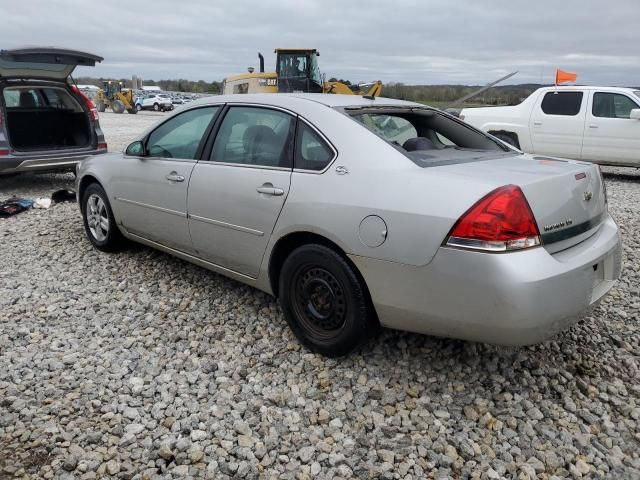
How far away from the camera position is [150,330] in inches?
140

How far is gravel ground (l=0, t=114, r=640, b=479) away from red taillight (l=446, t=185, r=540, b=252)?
897 millimetres

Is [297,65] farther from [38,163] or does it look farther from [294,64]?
[38,163]

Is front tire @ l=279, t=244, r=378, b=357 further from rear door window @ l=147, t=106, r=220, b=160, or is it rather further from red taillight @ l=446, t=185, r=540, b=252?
rear door window @ l=147, t=106, r=220, b=160

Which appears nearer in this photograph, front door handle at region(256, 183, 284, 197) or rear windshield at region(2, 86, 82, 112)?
front door handle at region(256, 183, 284, 197)

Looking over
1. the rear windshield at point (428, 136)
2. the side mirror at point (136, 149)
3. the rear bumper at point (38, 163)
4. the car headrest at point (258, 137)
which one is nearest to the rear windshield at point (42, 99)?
the rear bumper at point (38, 163)

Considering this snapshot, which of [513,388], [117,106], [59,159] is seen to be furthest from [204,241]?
[117,106]

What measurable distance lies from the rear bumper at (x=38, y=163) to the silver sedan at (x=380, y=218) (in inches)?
167

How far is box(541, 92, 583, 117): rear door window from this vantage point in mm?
9781

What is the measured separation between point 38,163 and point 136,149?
13.1 ft

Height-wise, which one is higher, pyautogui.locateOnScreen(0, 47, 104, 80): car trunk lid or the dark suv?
pyautogui.locateOnScreen(0, 47, 104, 80): car trunk lid

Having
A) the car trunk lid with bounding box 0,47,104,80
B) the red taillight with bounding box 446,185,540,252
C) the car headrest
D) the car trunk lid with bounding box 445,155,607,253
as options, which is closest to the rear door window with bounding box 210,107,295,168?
the car headrest

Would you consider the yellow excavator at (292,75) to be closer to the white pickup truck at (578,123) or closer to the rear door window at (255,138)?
the white pickup truck at (578,123)

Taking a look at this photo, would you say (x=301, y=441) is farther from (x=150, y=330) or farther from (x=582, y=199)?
(x=582, y=199)

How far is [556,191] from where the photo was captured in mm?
2646
